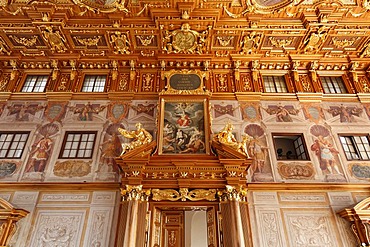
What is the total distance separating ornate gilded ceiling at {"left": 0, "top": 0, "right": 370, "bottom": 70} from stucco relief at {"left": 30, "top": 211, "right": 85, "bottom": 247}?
→ 19.5 feet

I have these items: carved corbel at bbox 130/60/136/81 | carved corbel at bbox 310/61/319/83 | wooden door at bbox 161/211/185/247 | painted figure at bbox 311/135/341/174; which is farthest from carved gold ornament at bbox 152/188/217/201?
carved corbel at bbox 310/61/319/83

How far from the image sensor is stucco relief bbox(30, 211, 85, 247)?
7.62 meters

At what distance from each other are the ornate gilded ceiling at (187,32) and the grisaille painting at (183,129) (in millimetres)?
2072

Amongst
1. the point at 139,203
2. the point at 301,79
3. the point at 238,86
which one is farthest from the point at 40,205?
the point at 301,79

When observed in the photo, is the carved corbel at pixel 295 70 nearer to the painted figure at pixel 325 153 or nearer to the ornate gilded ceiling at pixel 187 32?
the ornate gilded ceiling at pixel 187 32

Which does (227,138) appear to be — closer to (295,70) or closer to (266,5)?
(295,70)

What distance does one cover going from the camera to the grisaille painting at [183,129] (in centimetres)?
877

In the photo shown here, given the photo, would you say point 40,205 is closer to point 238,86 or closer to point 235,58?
point 238,86

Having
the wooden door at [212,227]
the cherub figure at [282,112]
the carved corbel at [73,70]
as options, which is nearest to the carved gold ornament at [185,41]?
the cherub figure at [282,112]

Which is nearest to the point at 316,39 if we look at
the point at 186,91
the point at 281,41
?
the point at 281,41

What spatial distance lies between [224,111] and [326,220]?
4805 millimetres

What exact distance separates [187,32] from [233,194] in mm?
6147

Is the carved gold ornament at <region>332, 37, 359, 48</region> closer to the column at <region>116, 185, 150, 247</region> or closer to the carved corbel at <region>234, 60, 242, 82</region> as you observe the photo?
the carved corbel at <region>234, 60, 242, 82</region>

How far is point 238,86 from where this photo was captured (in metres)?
10.6
